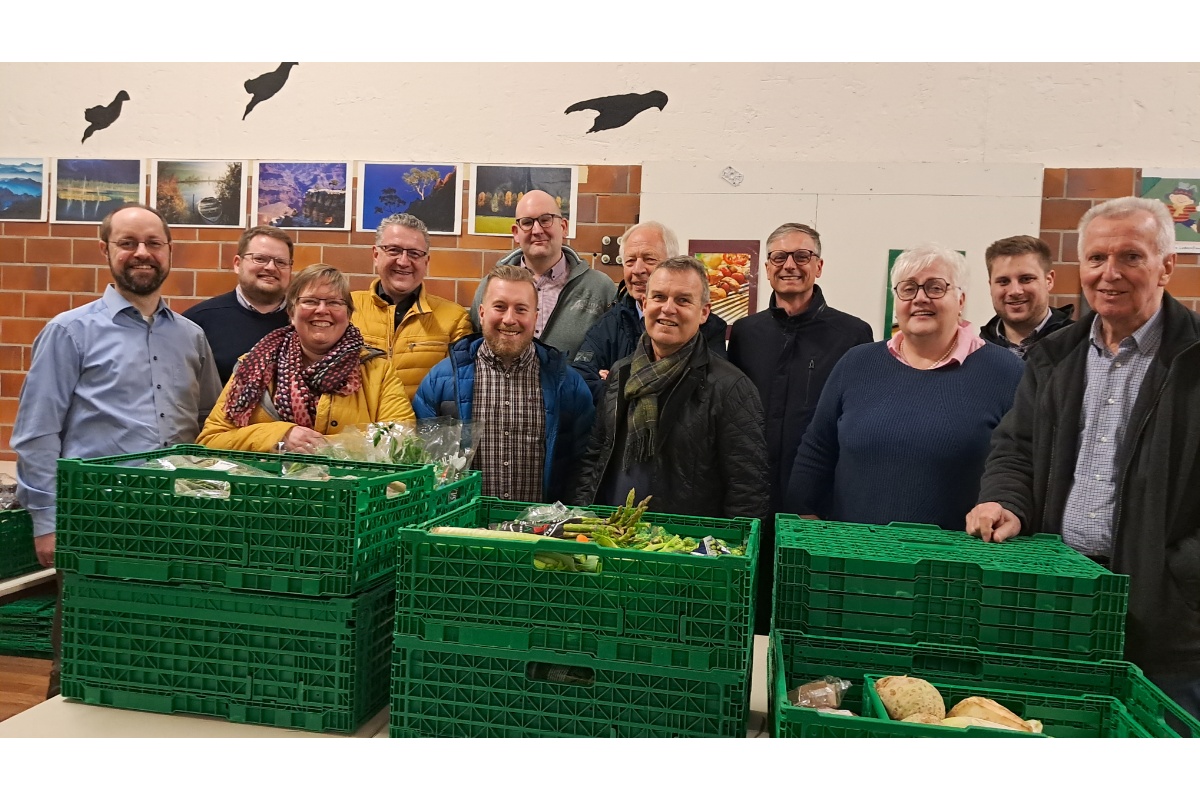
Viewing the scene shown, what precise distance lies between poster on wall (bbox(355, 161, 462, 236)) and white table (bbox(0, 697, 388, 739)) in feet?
10.7

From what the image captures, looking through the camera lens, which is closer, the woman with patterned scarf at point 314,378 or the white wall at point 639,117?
the woman with patterned scarf at point 314,378

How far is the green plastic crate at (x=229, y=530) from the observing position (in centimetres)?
152

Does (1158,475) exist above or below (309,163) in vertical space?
below

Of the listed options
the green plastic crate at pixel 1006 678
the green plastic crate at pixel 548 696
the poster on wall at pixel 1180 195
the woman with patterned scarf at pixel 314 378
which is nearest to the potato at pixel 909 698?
the green plastic crate at pixel 1006 678

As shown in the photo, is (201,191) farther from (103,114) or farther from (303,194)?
(103,114)

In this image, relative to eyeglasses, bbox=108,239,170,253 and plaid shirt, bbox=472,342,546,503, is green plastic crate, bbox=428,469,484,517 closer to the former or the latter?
plaid shirt, bbox=472,342,546,503

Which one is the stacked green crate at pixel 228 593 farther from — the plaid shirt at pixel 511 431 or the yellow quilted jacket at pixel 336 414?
the plaid shirt at pixel 511 431

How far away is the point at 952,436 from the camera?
96.8 inches

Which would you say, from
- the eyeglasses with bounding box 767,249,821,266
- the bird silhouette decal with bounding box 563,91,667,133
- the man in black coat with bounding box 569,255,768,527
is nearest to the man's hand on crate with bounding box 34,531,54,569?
the man in black coat with bounding box 569,255,768,527

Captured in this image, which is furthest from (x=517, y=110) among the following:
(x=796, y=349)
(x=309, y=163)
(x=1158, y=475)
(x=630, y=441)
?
(x=1158, y=475)

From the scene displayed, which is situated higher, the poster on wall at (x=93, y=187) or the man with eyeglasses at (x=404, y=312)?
the poster on wall at (x=93, y=187)

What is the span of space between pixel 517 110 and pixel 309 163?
3.87 feet

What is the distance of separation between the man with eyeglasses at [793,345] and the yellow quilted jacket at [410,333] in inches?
46.7

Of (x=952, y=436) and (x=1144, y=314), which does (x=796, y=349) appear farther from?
(x=1144, y=314)
